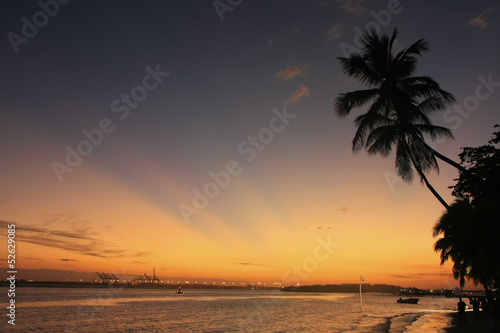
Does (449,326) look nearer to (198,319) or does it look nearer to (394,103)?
(394,103)

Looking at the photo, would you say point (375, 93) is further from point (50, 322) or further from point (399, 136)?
point (50, 322)

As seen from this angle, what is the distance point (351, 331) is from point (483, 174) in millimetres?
20160

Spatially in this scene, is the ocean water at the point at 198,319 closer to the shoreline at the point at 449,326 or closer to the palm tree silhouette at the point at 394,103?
the shoreline at the point at 449,326

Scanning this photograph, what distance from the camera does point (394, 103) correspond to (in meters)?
19.1

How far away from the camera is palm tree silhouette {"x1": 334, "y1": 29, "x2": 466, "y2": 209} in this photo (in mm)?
18859

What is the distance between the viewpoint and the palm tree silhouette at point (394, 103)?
18.9m

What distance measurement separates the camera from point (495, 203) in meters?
16.3

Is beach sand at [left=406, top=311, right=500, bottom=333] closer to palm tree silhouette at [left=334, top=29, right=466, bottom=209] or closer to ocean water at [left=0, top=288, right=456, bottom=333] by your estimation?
ocean water at [left=0, top=288, right=456, bottom=333]

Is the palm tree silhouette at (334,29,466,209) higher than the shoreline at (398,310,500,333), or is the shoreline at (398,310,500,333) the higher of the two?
the palm tree silhouette at (334,29,466,209)

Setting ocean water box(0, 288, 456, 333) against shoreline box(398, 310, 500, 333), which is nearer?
shoreline box(398, 310, 500, 333)

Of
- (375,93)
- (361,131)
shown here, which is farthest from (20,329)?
(375,93)

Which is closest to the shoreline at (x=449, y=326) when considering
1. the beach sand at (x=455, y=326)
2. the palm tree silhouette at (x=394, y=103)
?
the beach sand at (x=455, y=326)

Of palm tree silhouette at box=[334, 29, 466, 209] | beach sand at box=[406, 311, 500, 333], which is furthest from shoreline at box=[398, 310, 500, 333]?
palm tree silhouette at box=[334, 29, 466, 209]

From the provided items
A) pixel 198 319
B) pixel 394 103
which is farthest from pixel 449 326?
pixel 198 319
